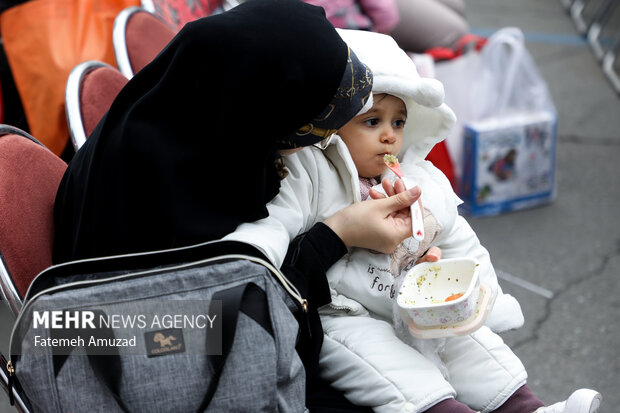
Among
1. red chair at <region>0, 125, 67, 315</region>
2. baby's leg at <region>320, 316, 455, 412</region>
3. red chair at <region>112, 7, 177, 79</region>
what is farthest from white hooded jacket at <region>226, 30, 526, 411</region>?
red chair at <region>112, 7, 177, 79</region>

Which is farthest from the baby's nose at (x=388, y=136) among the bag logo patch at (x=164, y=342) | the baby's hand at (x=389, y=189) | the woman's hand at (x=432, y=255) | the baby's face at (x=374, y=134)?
the bag logo patch at (x=164, y=342)

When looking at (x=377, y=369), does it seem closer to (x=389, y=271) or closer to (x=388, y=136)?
(x=389, y=271)

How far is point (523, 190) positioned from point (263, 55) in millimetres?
2745

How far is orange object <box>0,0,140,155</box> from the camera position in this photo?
2.51 m

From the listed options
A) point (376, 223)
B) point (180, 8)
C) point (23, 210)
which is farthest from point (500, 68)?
point (23, 210)

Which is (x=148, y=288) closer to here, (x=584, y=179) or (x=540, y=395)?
(x=540, y=395)

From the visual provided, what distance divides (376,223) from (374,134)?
0.92 feet

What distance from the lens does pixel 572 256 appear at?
3422mm

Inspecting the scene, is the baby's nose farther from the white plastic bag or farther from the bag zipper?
the white plastic bag

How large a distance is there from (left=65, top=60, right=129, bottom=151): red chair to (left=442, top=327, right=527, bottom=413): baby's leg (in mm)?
1061

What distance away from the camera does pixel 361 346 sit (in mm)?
1498

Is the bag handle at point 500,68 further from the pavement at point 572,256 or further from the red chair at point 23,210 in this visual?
the red chair at point 23,210

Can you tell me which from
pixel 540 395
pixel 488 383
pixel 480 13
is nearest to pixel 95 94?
pixel 488 383

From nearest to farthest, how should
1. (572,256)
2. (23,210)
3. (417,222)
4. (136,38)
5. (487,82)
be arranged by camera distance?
(23,210) < (417,222) < (136,38) < (572,256) < (487,82)
